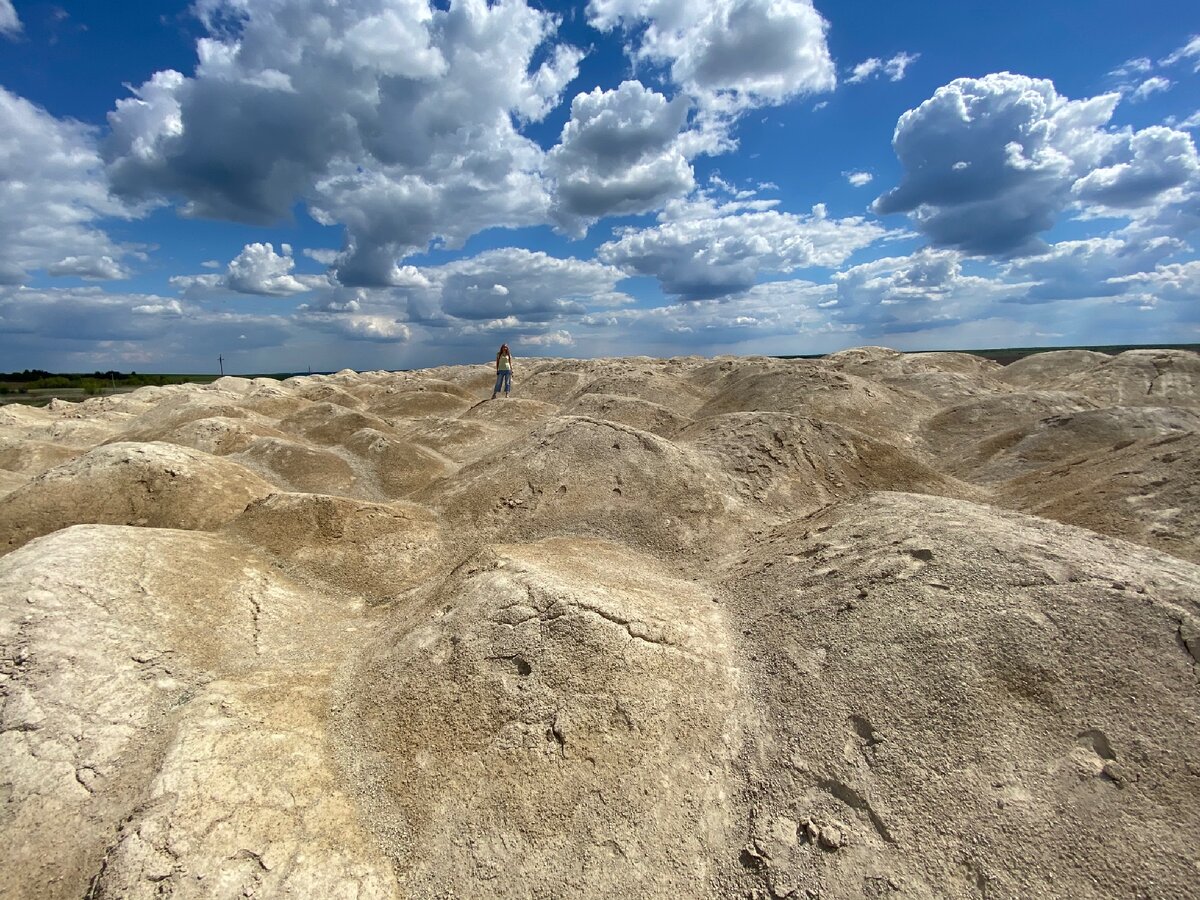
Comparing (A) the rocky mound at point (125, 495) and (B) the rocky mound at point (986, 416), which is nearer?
(A) the rocky mound at point (125, 495)

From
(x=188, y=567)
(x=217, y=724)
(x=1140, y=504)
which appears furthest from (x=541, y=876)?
(x=1140, y=504)

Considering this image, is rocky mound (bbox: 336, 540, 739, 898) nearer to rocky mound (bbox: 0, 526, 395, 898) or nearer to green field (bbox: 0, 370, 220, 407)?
rocky mound (bbox: 0, 526, 395, 898)

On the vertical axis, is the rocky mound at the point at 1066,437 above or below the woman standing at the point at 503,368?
below

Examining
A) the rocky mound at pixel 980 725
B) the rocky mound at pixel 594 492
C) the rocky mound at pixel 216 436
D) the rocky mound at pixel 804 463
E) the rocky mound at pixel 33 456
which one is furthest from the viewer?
the rocky mound at pixel 216 436

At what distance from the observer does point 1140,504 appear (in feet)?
45.0

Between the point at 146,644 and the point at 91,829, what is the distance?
350 cm

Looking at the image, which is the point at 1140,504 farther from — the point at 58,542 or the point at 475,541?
the point at 58,542

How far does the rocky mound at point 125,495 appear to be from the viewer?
1672 centimetres

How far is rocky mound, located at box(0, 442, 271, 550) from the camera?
1672cm

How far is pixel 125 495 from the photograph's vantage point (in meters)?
17.6

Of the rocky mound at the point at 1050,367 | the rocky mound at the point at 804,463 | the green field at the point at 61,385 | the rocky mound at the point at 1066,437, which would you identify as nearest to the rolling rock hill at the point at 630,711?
the rocky mound at the point at 804,463

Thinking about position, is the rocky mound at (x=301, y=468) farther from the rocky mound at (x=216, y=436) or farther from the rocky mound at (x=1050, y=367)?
the rocky mound at (x=1050, y=367)

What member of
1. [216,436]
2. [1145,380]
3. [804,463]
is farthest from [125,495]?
[1145,380]

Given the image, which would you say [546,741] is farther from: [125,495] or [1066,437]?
[1066,437]
